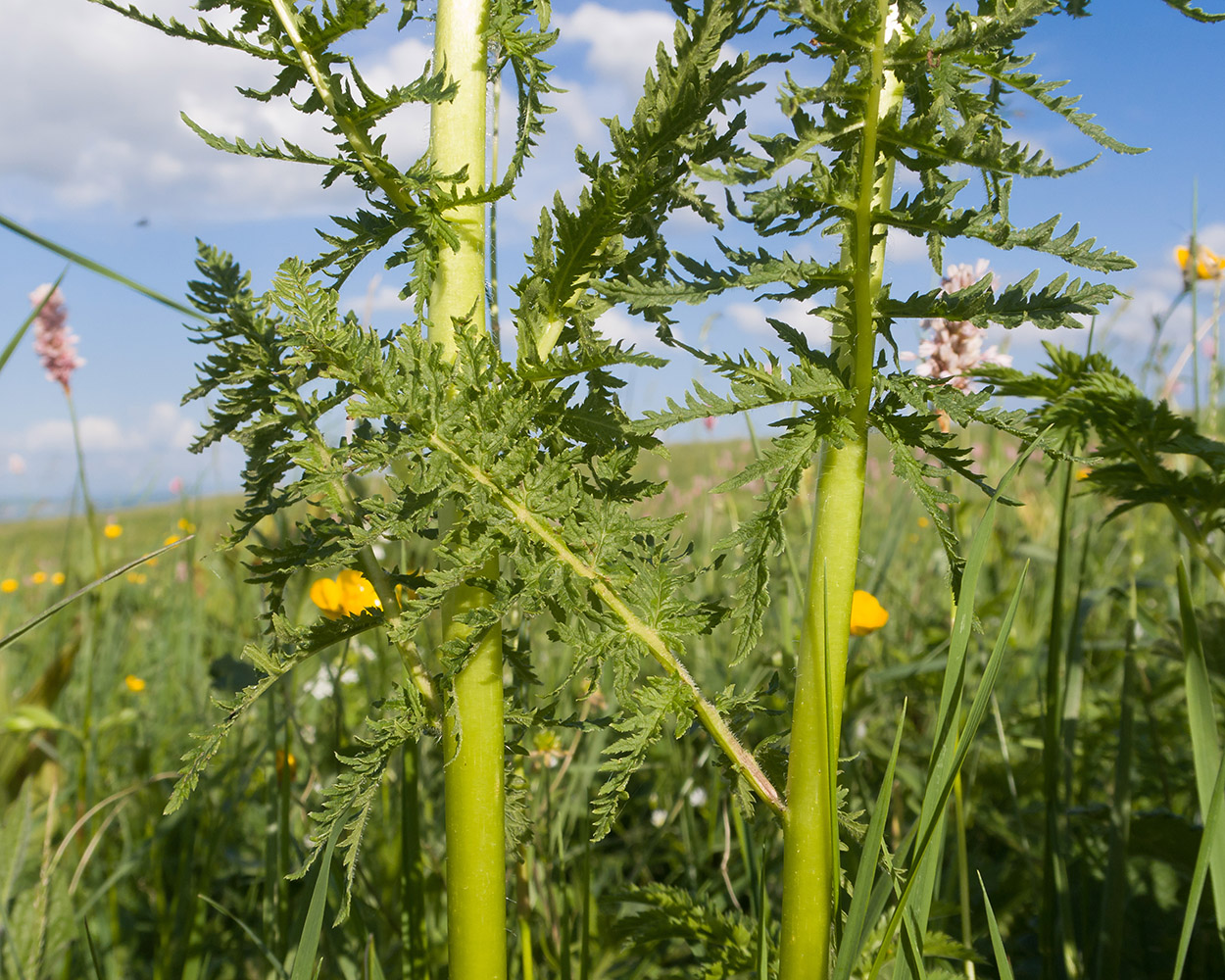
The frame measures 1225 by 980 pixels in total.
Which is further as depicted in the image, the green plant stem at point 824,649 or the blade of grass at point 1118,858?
the blade of grass at point 1118,858

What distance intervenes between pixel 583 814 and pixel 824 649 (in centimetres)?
146

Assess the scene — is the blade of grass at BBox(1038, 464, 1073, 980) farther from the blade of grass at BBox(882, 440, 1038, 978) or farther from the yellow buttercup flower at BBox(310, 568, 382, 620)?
the yellow buttercup flower at BBox(310, 568, 382, 620)

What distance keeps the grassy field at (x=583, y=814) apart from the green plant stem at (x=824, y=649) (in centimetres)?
6

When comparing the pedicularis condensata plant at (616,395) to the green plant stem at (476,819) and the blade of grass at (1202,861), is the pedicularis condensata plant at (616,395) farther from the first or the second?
the blade of grass at (1202,861)

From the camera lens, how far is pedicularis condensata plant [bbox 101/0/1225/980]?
0.89 metres

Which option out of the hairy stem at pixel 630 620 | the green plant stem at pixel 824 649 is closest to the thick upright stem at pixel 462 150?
the hairy stem at pixel 630 620

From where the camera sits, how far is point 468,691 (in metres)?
1.02

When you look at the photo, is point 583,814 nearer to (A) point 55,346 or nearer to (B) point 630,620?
(B) point 630,620

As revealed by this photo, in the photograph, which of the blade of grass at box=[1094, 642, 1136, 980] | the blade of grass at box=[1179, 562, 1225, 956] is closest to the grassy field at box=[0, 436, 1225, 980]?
the blade of grass at box=[1094, 642, 1136, 980]

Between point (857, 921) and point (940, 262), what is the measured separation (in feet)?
2.22

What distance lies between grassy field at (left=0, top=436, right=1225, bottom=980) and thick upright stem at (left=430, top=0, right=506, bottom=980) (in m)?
0.10

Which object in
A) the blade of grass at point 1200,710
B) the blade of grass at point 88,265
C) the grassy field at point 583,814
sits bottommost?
the grassy field at point 583,814

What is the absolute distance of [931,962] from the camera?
1.32 m

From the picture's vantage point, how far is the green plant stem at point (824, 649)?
0.94 meters
